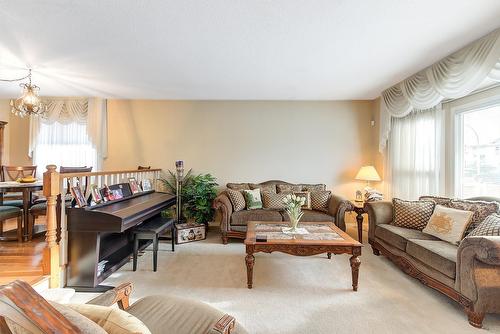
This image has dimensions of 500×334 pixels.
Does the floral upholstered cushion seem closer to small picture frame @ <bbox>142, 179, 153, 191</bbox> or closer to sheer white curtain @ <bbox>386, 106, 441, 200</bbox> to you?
sheer white curtain @ <bbox>386, 106, 441, 200</bbox>

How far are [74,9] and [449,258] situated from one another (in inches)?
156

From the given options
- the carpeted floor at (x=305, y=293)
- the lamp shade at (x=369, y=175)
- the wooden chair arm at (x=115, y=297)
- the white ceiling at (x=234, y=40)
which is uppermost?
the white ceiling at (x=234, y=40)

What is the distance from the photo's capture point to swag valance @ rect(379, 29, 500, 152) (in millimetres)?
2346

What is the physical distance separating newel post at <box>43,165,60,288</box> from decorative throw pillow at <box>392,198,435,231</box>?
13.0ft

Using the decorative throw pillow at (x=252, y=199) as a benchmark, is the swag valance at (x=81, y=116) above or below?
above

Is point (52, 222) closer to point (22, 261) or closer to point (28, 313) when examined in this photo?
point (22, 261)

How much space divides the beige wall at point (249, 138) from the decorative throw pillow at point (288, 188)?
0.93ft

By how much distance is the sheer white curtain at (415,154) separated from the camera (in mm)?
3445

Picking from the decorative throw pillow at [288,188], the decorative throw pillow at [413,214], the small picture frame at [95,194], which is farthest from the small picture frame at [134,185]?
the decorative throw pillow at [413,214]

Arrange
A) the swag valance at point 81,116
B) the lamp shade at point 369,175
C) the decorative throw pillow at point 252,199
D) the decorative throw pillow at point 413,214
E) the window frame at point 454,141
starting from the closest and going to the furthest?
1. the decorative throw pillow at point 413,214
2. the window frame at point 454,141
3. the decorative throw pillow at point 252,199
4. the lamp shade at point 369,175
5. the swag valance at point 81,116

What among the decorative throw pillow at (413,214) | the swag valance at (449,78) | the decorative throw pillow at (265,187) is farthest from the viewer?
the decorative throw pillow at (265,187)

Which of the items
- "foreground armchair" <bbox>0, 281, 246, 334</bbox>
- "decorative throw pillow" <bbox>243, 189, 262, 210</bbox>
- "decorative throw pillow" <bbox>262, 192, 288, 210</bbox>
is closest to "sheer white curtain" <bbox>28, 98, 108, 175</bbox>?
"decorative throw pillow" <bbox>243, 189, 262, 210</bbox>

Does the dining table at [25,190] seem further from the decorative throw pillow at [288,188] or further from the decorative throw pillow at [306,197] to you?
the decorative throw pillow at [306,197]

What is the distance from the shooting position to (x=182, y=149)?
16.2ft
